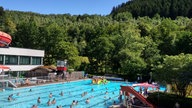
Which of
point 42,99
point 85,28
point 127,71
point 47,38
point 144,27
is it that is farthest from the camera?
point 85,28

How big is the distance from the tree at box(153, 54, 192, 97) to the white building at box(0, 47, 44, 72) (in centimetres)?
3075

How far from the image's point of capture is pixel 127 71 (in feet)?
188

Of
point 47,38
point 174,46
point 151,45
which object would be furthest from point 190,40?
point 47,38

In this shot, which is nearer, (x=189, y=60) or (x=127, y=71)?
(x=189, y=60)

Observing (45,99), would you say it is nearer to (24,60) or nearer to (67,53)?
(24,60)

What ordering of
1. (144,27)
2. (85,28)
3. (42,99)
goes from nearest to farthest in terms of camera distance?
(42,99), (144,27), (85,28)

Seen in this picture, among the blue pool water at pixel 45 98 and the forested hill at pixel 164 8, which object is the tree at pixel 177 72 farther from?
the forested hill at pixel 164 8

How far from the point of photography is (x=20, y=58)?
54281 mm

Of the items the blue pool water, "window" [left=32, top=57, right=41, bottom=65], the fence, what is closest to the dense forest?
"window" [left=32, top=57, right=41, bottom=65]

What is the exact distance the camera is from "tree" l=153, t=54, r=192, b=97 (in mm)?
25272

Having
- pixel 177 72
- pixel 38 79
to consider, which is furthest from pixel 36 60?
pixel 177 72

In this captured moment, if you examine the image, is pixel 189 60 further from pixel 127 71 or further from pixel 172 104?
pixel 127 71

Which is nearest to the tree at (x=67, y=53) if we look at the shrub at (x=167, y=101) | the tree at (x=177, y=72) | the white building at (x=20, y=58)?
the white building at (x=20, y=58)

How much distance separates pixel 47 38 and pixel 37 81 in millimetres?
27924
